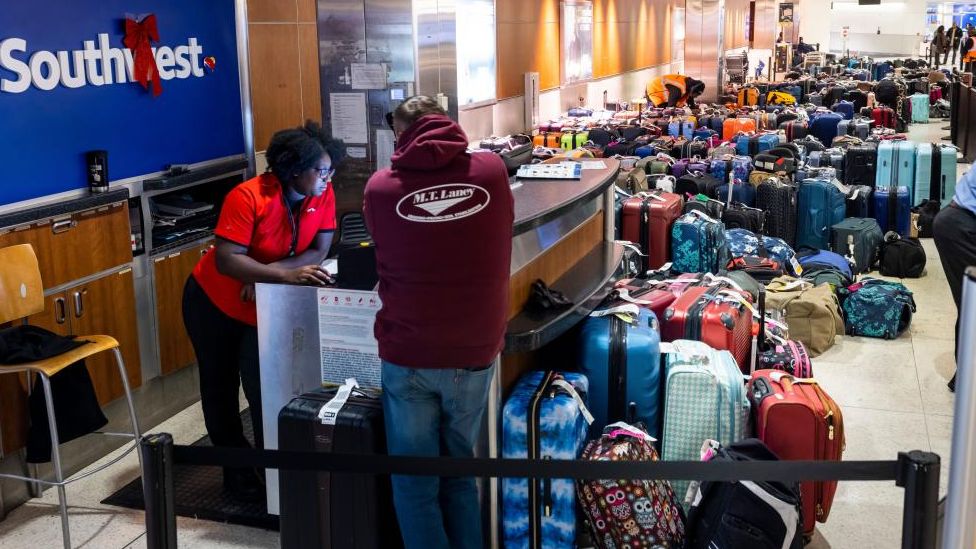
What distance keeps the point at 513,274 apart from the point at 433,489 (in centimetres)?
96

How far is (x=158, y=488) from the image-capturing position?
99.6 inches

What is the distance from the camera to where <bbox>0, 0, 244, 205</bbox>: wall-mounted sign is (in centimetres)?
467

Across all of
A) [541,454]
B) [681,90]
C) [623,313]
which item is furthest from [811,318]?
[681,90]

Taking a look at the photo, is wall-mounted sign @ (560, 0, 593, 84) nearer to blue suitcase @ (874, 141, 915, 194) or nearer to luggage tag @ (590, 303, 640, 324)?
blue suitcase @ (874, 141, 915, 194)

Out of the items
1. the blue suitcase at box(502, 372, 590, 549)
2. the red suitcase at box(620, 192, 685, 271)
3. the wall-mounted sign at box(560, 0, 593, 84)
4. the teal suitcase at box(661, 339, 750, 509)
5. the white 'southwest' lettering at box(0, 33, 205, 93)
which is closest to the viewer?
the blue suitcase at box(502, 372, 590, 549)

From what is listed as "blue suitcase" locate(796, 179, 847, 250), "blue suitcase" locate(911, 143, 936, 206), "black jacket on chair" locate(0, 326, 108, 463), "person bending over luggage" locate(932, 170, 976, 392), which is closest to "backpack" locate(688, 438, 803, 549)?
"person bending over luggage" locate(932, 170, 976, 392)

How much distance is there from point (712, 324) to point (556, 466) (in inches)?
96.4

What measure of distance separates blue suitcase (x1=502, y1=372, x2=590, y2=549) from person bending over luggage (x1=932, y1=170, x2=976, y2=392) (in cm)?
256

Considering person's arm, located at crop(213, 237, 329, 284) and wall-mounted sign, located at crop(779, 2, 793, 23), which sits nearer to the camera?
person's arm, located at crop(213, 237, 329, 284)

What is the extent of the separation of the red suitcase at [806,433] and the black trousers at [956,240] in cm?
172

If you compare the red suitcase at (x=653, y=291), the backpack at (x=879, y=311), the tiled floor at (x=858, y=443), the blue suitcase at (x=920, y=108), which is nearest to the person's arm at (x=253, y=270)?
the tiled floor at (x=858, y=443)

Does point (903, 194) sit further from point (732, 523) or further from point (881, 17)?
point (881, 17)

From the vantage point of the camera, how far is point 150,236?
5.34m

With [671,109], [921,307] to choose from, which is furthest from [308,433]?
[671,109]
